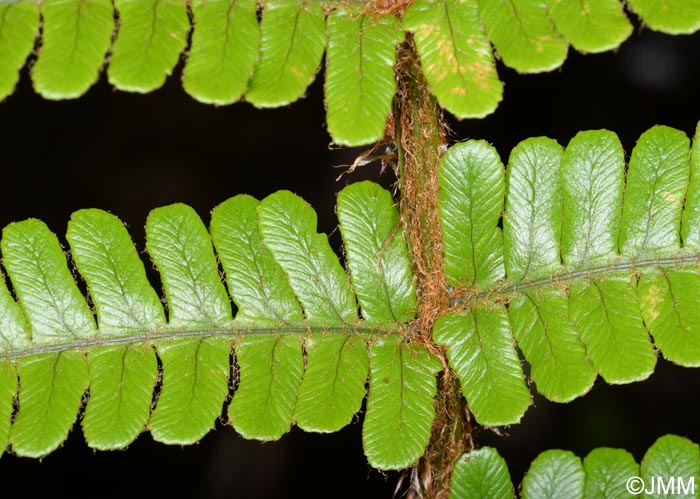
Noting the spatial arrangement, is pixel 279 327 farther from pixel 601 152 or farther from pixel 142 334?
pixel 601 152

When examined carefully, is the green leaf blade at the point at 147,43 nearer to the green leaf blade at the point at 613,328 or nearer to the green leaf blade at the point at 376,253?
the green leaf blade at the point at 376,253

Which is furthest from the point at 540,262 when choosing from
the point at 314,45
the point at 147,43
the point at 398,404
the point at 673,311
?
the point at 147,43

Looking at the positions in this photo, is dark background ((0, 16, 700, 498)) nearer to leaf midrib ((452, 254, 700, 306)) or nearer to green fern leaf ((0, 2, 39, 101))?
leaf midrib ((452, 254, 700, 306))

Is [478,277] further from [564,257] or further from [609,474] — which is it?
[609,474]

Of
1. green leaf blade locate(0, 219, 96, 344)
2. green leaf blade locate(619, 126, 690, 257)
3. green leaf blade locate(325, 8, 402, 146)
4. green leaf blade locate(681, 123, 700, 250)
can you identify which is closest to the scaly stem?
green leaf blade locate(325, 8, 402, 146)

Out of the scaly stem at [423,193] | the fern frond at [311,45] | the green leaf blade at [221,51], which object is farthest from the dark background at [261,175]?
the green leaf blade at [221,51]

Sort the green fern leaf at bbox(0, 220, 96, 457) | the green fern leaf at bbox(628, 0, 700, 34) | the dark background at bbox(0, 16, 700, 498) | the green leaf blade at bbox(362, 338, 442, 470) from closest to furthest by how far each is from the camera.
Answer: the green fern leaf at bbox(628, 0, 700, 34)
the green leaf blade at bbox(362, 338, 442, 470)
the green fern leaf at bbox(0, 220, 96, 457)
the dark background at bbox(0, 16, 700, 498)

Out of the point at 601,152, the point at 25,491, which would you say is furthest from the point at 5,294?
the point at 25,491
